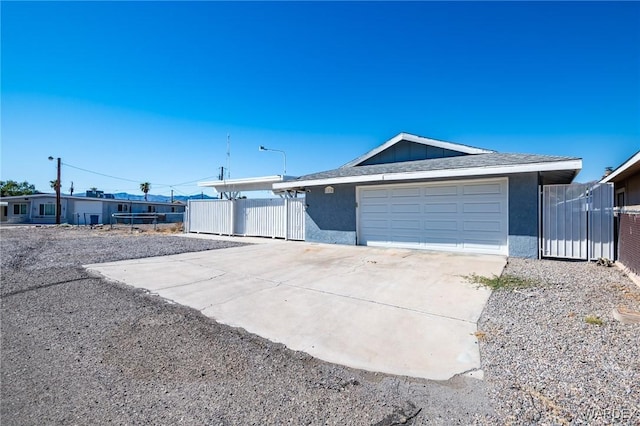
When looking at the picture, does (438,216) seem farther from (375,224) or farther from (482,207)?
(375,224)

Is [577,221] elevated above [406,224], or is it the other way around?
[577,221]

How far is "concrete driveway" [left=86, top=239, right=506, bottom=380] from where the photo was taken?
9.09ft

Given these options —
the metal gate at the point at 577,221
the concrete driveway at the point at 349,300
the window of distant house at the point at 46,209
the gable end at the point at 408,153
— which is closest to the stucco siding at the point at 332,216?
the concrete driveway at the point at 349,300

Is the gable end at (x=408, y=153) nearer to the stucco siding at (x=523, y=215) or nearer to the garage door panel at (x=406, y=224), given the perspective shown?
the garage door panel at (x=406, y=224)

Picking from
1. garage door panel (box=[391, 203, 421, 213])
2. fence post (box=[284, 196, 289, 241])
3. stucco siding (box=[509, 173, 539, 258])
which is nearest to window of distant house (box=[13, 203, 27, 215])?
→ fence post (box=[284, 196, 289, 241])

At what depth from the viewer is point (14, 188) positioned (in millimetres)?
50875

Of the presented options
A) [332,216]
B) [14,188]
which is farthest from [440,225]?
[14,188]

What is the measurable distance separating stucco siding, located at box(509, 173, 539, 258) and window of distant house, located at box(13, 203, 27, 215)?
44.8 meters

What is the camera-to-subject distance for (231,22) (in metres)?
9.05

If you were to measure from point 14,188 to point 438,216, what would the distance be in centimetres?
7223

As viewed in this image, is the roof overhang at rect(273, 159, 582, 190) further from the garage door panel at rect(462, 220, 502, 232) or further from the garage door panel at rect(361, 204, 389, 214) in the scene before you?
the garage door panel at rect(462, 220, 502, 232)

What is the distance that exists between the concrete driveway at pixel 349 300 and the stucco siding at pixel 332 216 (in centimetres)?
259

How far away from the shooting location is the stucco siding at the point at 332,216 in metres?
10.8

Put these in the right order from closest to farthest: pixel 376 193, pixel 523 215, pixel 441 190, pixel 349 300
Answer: pixel 349 300, pixel 523 215, pixel 441 190, pixel 376 193
